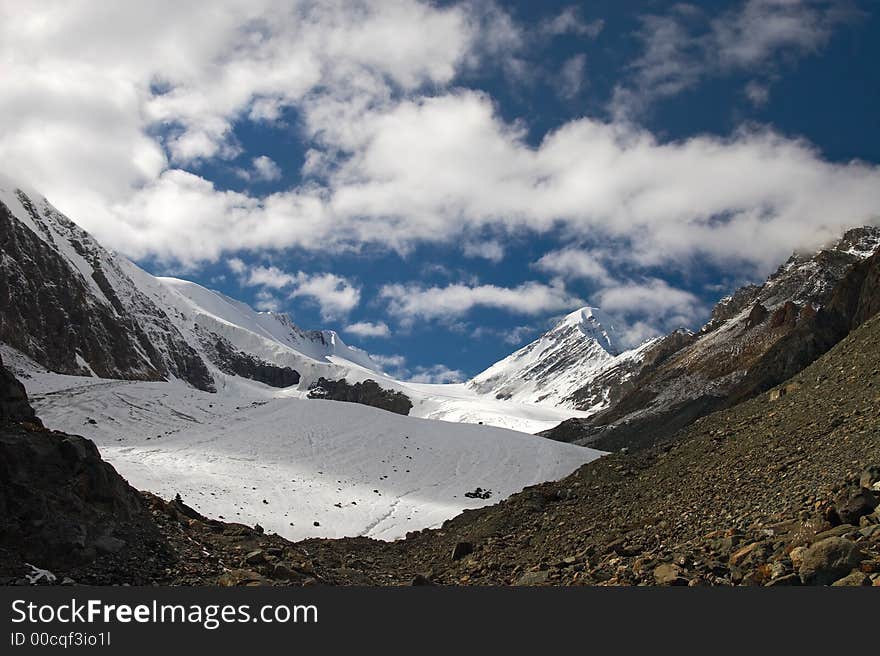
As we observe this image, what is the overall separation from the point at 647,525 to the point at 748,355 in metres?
94.9

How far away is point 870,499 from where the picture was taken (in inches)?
422

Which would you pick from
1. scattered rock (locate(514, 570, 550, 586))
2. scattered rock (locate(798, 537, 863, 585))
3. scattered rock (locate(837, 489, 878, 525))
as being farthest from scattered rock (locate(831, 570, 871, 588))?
scattered rock (locate(514, 570, 550, 586))

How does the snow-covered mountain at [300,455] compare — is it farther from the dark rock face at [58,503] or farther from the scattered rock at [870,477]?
the scattered rock at [870,477]

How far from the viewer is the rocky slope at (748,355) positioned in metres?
79.9

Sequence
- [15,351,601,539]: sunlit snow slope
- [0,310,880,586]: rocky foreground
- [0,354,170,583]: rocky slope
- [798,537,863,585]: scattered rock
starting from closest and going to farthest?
[798,537,863,585]: scattered rock < [0,310,880,586]: rocky foreground < [0,354,170,583]: rocky slope < [15,351,601,539]: sunlit snow slope

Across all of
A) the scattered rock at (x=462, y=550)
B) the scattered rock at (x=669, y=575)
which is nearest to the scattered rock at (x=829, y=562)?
the scattered rock at (x=669, y=575)

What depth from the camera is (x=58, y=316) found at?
417ft

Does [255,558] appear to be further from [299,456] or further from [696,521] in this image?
[299,456]

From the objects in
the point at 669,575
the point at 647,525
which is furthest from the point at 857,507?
the point at 647,525

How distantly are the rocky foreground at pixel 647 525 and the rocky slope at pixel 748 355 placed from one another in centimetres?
6273

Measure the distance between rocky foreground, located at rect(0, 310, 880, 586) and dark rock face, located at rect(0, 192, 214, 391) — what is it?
110m

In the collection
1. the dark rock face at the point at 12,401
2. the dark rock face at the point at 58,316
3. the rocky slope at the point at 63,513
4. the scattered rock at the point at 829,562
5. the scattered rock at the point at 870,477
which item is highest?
the dark rock face at the point at 58,316

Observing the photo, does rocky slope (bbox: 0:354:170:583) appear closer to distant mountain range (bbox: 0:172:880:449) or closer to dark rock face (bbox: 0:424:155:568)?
dark rock face (bbox: 0:424:155:568)

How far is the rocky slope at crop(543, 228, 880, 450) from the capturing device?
79938mm
